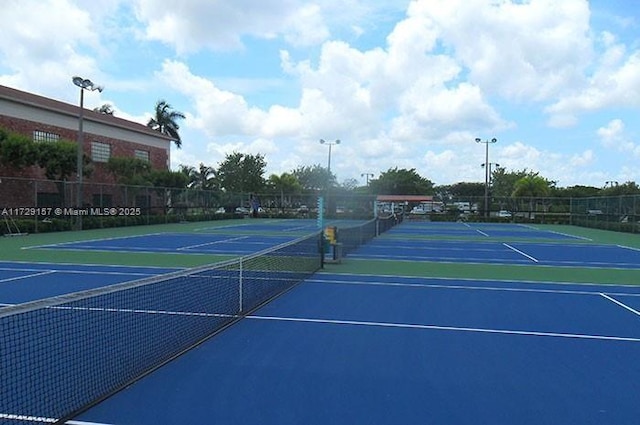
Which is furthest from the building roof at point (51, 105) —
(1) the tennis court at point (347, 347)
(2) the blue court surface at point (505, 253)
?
(1) the tennis court at point (347, 347)

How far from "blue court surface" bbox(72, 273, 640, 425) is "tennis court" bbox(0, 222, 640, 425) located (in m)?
0.02

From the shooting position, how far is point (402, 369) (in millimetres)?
6648

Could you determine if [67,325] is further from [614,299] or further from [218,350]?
[614,299]

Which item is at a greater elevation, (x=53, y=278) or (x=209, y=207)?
(x=209, y=207)

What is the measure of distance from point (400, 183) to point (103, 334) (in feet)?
344

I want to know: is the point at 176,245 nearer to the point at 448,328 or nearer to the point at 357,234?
the point at 357,234

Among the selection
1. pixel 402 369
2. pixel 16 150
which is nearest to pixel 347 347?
pixel 402 369

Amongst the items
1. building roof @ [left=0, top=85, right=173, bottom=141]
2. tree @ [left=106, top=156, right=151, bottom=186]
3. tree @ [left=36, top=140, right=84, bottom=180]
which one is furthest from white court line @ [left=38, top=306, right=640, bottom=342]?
tree @ [left=106, top=156, right=151, bottom=186]

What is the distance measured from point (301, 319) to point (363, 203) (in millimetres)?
50902

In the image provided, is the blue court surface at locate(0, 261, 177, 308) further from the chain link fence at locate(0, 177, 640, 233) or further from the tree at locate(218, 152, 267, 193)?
the tree at locate(218, 152, 267, 193)

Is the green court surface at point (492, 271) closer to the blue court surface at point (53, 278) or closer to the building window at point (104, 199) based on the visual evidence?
the blue court surface at point (53, 278)

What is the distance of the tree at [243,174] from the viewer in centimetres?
7838

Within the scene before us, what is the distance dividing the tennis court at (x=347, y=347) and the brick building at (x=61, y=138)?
23.5 metres

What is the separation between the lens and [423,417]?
17.1 feet
